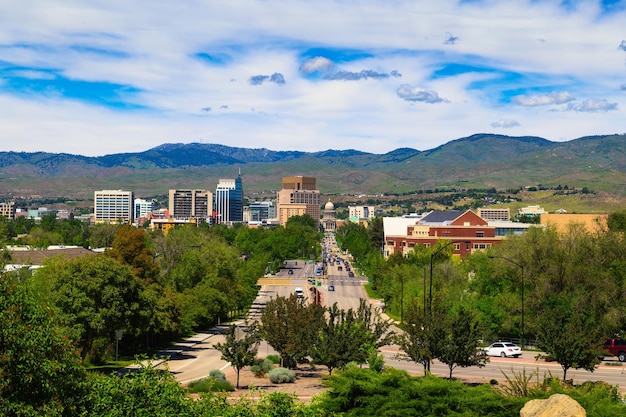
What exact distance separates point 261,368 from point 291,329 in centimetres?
335

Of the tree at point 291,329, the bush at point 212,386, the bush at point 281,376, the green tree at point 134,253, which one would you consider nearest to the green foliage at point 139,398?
the bush at point 212,386

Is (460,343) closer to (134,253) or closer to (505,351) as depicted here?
(505,351)

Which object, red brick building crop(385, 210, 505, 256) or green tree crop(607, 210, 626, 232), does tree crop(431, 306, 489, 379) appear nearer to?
green tree crop(607, 210, 626, 232)

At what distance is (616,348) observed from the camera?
192ft

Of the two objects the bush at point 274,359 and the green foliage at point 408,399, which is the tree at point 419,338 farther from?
Answer: the green foliage at point 408,399

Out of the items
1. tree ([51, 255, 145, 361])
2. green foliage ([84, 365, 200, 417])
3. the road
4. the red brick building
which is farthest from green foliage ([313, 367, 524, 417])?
the red brick building

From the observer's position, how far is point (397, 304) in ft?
270

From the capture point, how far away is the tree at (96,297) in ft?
153

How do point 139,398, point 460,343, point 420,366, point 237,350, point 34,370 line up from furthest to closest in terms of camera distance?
point 420,366
point 237,350
point 460,343
point 139,398
point 34,370

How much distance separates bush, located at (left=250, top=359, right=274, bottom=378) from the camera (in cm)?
4888

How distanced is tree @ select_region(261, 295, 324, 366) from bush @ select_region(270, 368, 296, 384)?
1.90 meters

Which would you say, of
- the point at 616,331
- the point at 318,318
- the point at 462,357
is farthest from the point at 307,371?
the point at 616,331

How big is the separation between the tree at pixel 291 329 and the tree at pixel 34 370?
2266cm

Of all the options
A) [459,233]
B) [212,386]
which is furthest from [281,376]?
[459,233]
